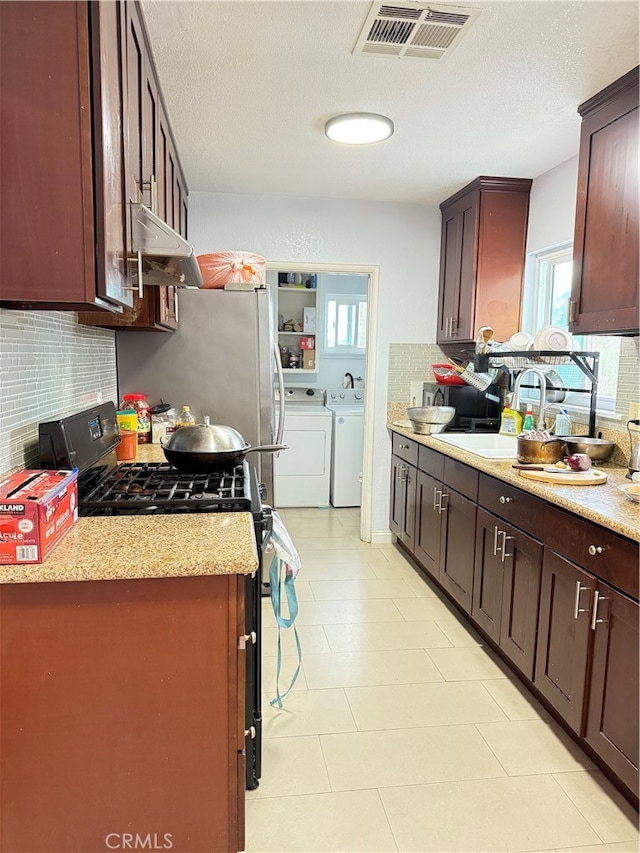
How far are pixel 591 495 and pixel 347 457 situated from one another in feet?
9.84

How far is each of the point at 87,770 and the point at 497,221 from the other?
3281mm

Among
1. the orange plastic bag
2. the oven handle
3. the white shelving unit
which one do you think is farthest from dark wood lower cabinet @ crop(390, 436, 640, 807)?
the white shelving unit

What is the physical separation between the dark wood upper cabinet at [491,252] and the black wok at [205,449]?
204 cm

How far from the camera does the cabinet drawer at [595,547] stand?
1.59 metres

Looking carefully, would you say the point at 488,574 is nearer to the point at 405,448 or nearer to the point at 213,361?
the point at 405,448

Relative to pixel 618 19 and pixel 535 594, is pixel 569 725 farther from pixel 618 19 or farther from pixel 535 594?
pixel 618 19

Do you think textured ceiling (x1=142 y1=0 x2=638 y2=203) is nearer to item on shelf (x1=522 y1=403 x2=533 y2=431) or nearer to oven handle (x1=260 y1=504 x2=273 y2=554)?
item on shelf (x1=522 y1=403 x2=533 y2=431)

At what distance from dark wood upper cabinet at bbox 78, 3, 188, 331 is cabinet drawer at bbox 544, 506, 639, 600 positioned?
155 cm

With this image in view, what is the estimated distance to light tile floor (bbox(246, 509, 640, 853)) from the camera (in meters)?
1.56

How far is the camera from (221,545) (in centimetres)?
131

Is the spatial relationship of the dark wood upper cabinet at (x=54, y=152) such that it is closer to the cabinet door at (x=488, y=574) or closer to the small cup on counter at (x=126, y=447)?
the small cup on counter at (x=126, y=447)

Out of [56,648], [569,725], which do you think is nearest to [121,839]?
[56,648]

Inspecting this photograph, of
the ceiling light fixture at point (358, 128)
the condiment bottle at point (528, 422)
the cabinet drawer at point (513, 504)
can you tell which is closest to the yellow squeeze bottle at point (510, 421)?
the condiment bottle at point (528, 422)

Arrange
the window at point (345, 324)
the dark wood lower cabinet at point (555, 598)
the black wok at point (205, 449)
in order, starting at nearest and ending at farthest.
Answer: the dark wood lower cabinet at point (555, 598), the black wok at point (205, 449), the window at point (345, 324)
